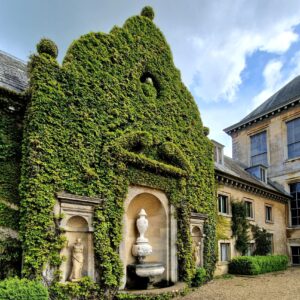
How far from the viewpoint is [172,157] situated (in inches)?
540

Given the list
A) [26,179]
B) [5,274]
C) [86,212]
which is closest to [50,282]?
[5,274]

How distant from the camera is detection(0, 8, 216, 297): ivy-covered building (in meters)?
9.31

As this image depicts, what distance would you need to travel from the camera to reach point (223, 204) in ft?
60.6

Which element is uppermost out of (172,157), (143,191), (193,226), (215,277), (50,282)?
(172,157)

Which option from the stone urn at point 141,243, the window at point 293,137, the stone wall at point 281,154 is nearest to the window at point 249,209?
the stone wall at point 281,154

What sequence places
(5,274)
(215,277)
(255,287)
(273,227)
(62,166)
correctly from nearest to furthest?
(5,274), (62,166), (255,287), (215,277), (273,227)

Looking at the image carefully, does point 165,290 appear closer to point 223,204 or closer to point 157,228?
point 157,228

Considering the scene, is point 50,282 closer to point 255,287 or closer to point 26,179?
point 26,179

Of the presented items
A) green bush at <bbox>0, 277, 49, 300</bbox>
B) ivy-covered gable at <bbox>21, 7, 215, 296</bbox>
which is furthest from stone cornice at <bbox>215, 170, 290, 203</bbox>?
green bush at <bbox>0, 277, 49, 300</bbox>

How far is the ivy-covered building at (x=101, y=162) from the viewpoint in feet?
30.5

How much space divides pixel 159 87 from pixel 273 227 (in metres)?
15.3

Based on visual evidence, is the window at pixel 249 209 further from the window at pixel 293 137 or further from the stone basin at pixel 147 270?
the stone basin at pixel 147 270

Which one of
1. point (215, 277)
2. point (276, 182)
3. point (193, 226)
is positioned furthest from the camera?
point (276, 182)

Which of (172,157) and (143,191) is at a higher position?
(172,157)
